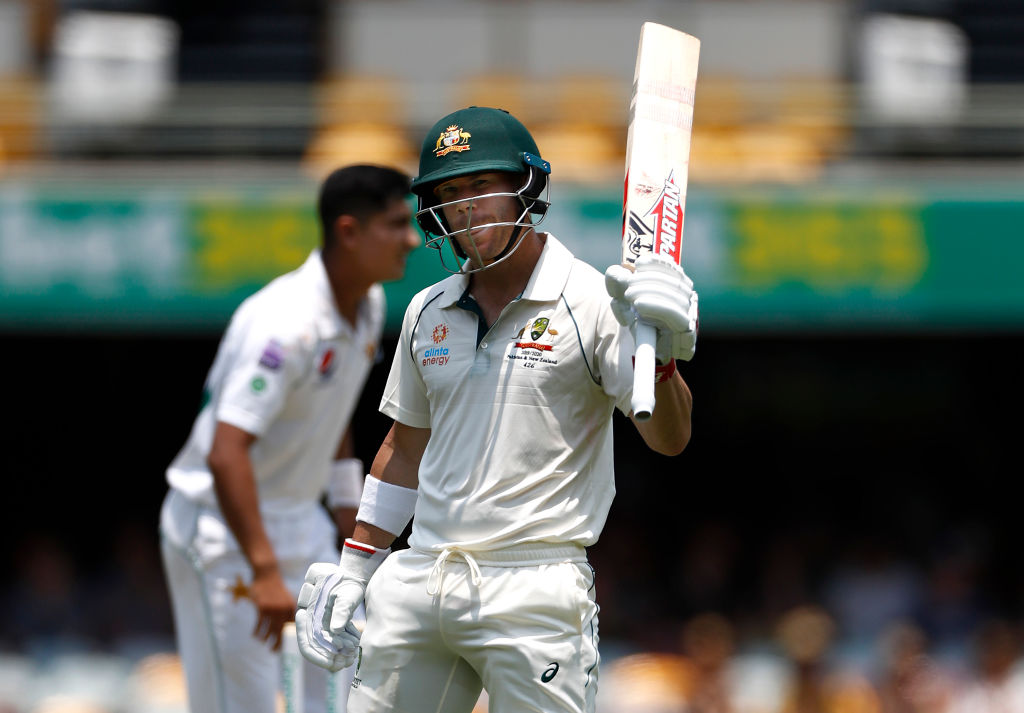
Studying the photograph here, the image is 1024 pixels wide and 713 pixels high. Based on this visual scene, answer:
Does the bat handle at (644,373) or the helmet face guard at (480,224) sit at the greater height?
the helmet face guard at (480,224)

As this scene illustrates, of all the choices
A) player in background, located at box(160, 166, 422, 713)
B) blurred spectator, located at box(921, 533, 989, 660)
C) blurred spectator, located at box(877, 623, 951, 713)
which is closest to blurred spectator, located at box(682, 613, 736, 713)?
blurred spectator, located at box(877, 623, 951, 713)

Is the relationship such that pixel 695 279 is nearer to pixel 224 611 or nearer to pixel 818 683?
pixel 818 683

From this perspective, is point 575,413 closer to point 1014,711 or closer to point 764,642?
point 1014,711

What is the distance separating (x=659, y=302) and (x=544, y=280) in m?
0.45

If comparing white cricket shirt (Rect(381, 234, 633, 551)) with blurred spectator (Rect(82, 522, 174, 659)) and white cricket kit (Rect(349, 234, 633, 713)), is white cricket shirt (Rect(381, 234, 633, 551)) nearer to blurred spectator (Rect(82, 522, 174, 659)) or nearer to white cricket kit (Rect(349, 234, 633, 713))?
white cricket kit (Rect(349, 234, 633, 713))

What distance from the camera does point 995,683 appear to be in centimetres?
741

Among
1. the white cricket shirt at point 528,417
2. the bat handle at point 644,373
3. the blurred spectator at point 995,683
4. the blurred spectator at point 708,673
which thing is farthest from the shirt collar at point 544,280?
the blurred spectator at point 995,683

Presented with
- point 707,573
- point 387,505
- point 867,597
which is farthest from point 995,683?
point 387,505

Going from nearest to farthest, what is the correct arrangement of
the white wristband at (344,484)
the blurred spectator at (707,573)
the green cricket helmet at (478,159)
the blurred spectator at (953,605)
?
the green cricket helmet at (478,159) → the white wristband at (344,484) → the blurred spectator at (953,605) → the blurred spectator at (707,573)

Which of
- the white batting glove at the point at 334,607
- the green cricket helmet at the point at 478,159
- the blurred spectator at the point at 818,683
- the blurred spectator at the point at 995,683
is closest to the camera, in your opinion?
the green cricket helmet at the point at 478,159

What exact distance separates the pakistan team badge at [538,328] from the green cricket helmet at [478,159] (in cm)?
17

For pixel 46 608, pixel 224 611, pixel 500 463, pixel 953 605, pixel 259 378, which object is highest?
pixel 500 463

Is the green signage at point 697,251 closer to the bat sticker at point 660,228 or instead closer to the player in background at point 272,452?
the player in background at point 272,452

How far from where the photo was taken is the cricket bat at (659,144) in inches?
120
